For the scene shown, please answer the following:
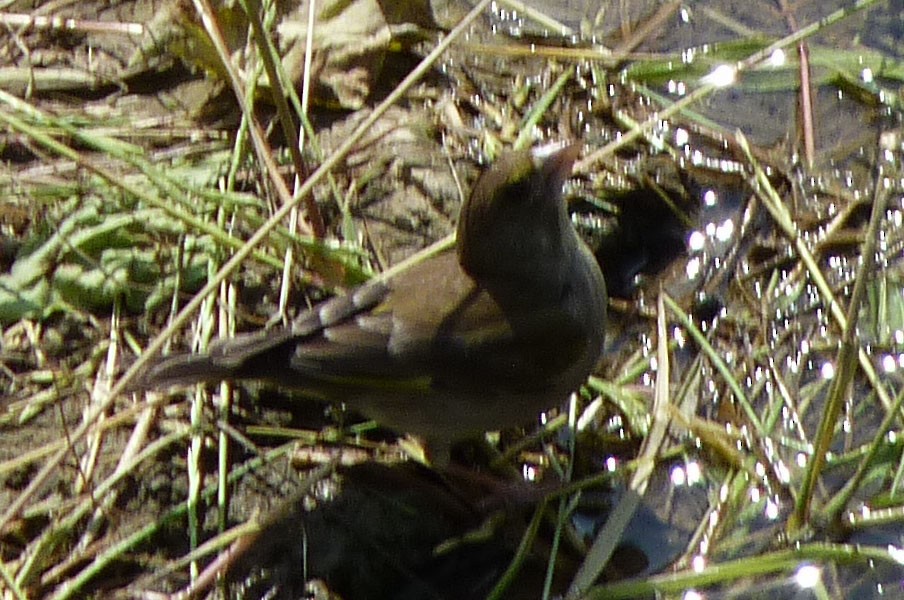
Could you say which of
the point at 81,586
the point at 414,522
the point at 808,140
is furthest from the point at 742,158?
the point at 81,586

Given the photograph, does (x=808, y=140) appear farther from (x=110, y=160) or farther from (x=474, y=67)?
(x=110, y=160)

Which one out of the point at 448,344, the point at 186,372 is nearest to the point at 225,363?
the point at 186,372

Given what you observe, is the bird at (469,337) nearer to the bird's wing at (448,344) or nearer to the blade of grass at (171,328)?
the bird's wing at (448,344)

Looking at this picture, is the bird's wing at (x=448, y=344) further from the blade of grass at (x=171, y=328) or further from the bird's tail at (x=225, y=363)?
the blade of grass at (x=171, y=328)

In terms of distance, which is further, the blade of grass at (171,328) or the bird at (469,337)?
the bird at (469,337)

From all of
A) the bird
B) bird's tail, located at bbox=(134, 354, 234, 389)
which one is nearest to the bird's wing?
the bird

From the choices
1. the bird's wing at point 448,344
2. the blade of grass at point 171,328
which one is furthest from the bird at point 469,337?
the blade of grass at point 171,328

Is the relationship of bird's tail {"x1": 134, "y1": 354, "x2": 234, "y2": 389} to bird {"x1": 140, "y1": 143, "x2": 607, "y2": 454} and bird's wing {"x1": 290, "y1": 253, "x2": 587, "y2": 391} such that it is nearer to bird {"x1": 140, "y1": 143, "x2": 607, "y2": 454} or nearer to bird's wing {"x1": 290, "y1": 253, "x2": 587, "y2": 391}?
bird {"x1": 140, "y1": 143, "x2": 607, "y2": 454}

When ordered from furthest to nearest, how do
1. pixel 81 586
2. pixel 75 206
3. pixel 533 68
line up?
pixel 533 68 → pixel 75 206 → pixel 81 586

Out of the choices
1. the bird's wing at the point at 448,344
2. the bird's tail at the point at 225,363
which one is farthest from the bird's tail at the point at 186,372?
the bird's wing at the point at 448,344
